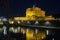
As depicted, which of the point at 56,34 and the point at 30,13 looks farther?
the point at 30,13

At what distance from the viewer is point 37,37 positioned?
1.66 meters

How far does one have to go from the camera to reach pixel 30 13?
9.78 ft

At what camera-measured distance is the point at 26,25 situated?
200 centimetres

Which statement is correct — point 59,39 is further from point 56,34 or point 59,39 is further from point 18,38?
point 18,38

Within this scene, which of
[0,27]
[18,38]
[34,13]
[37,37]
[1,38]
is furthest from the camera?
[34,13]

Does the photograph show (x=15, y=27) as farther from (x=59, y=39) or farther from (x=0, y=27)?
(x=59, y=39)

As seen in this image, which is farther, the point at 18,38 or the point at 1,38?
the point at 18,38

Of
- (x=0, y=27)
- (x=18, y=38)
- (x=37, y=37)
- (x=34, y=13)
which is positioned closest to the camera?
(x=18, y=38)

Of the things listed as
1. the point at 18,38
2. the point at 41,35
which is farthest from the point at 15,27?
the point at 18,38

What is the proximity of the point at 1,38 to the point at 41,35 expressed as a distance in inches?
17.3

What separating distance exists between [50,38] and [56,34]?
9 cm

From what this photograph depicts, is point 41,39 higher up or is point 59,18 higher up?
point 59,18

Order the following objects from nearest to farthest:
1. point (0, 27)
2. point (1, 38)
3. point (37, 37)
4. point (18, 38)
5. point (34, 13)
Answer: point (1, 38), point (18, 38), point (37, 37), point (0, 27), point (34, 13)

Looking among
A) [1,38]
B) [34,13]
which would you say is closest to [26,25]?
[1,38]
